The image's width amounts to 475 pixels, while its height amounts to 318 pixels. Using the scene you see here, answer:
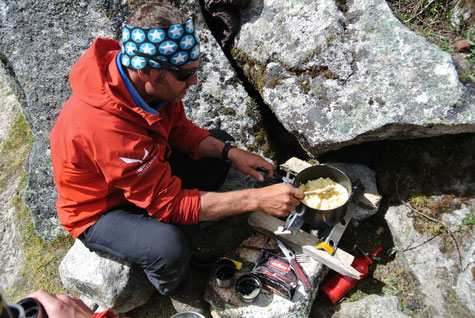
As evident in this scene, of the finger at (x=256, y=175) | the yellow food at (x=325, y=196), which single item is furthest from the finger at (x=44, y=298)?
the yellow food at (x=325, y=196)

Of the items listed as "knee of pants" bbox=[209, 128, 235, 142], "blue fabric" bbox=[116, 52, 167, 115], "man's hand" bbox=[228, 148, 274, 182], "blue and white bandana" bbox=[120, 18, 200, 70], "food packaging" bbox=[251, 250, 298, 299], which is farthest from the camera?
"knee of pants" bbox=[209, 128, 235, 142]

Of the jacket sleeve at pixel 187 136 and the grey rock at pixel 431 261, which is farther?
the jacket sleeve at pixel 187 136

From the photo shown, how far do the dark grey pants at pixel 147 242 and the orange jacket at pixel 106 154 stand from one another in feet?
0.35

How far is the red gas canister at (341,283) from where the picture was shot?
357cm

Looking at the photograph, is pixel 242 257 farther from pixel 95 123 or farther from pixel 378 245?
pixel 95 123

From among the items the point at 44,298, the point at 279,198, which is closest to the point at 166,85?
the point at 279,198

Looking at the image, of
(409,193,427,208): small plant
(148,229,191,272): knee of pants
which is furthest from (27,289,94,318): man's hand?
(409,193,427,208): small plant

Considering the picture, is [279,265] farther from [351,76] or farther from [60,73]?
[60,73]

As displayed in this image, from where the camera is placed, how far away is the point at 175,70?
2832 millimetres

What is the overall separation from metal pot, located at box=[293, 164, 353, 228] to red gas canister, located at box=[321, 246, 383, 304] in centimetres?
63

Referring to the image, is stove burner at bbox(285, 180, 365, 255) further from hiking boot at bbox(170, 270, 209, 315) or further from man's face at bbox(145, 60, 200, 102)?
man's face at bbox(145, 60, 200, 102)

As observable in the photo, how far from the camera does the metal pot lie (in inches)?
130

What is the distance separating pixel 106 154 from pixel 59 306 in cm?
113

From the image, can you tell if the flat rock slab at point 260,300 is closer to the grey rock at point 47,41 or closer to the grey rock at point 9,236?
the grey rock at point 9,236
